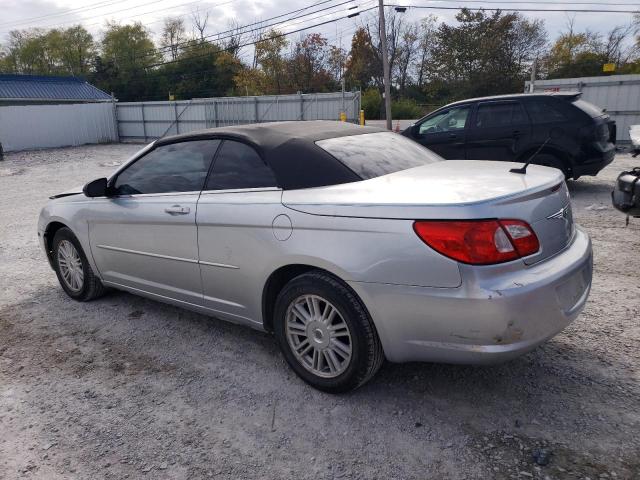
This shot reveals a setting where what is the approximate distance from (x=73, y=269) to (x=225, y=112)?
2093 cm

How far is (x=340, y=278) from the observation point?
9.08 feet

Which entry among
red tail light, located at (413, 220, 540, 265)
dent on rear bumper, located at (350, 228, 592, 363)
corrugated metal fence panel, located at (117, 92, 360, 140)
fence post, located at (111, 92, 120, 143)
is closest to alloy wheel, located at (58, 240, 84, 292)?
dent on rear bumper, located at (350, 228, 592, 363)

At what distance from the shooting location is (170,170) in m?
3.87

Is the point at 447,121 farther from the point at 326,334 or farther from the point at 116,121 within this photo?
the point at 116,121

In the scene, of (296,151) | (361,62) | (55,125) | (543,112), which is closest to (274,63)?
(361,62)

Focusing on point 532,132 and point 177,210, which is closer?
point 177,210

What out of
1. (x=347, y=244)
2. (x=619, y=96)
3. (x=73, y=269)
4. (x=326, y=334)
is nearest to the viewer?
(x=347, y=244)

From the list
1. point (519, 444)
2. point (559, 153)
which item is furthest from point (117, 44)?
point (519, 444)

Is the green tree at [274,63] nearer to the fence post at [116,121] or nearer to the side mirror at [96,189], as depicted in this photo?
the fence post at [116,121]

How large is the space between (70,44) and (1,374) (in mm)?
79510

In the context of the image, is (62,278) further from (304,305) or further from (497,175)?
(497,175)

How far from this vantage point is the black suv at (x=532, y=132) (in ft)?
26.5

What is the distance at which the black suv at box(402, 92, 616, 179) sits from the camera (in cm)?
808

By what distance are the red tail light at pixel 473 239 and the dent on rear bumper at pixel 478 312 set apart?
0.17 feet
